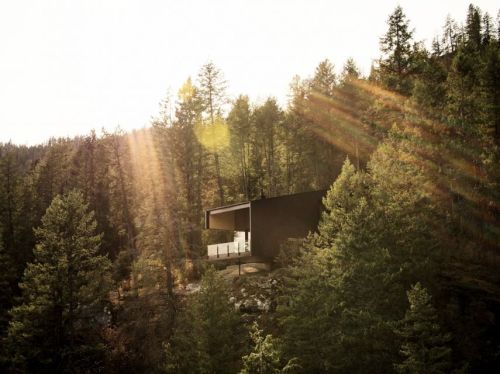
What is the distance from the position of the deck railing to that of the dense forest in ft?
6.41

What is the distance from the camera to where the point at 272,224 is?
2805 centimetres

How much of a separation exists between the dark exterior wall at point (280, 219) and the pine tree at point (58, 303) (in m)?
10.6

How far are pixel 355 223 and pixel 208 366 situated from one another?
9571 millimetres

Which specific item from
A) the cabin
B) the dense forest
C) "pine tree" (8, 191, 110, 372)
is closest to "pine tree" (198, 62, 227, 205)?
the dense forest

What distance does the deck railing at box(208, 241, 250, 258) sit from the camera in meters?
28.2

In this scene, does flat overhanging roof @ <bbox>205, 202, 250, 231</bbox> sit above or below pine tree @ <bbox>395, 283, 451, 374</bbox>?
above

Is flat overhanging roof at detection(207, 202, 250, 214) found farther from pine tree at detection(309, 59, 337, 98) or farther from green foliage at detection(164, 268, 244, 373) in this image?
pine tree at detection(309, 59, 337, 98)

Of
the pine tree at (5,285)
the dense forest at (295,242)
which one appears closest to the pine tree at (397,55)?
the dense forest at (295,242)

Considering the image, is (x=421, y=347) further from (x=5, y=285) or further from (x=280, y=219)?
(x=5, y=285)

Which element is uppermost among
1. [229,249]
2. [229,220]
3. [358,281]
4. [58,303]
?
[229,220]

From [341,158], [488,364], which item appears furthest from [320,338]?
[341,158]

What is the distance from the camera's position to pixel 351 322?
20.2 m

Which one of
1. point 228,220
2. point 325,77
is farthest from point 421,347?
Result: point 325,77

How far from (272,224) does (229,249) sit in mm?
3615
